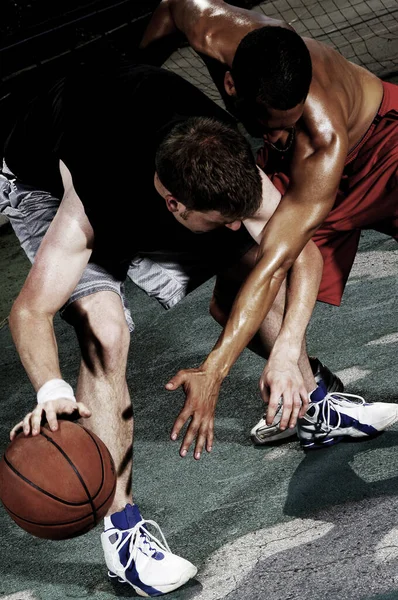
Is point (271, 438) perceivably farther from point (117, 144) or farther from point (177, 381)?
point (117, 144)

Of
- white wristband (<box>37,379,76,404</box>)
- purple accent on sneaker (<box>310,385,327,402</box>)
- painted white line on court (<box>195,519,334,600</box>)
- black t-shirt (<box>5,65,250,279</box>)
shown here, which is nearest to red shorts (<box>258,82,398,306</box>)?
purple accent on sneaker (<box>310,385,327,402</box>)

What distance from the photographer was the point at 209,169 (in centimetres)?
236

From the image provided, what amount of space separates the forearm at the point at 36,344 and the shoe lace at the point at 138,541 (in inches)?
22.2

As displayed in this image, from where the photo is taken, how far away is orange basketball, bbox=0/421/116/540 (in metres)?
2.27

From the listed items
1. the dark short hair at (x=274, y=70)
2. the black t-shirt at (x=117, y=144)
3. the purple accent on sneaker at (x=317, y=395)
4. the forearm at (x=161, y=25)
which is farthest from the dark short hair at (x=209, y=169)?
the forearm at (x=161, y=25)

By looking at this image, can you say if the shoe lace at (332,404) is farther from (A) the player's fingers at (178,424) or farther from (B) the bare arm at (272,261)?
(A) the player's fingers at (178,424)

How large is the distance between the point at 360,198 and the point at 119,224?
1045 mm

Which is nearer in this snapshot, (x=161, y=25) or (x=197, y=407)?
(x=197, y=407)

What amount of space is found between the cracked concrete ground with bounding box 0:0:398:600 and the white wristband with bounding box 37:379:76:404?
0.69 meters

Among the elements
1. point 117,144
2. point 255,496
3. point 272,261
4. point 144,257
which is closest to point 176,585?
point 255,496

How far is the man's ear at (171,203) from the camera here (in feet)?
8.17

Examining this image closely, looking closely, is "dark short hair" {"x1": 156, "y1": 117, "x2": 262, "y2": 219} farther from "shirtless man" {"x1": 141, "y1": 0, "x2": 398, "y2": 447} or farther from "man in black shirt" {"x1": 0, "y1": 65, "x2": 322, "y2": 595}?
"shirtless man" {"x1": 141, "y1": 0, "x2": 398, "y2": 447}

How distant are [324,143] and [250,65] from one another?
382 mm

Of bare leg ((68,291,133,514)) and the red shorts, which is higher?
bare leg ((68,291,133,514))
